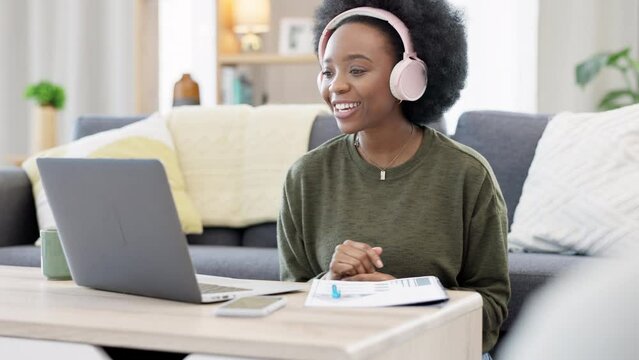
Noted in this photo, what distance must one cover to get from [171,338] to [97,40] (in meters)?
4.20

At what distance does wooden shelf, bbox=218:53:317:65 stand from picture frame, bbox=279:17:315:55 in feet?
0.64

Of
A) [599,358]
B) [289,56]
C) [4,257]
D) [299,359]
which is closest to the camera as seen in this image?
[599,358]

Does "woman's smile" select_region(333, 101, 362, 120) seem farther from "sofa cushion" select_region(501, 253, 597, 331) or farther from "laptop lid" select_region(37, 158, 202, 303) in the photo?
"sofa cushion" select_region(501, 253, 597, 331)

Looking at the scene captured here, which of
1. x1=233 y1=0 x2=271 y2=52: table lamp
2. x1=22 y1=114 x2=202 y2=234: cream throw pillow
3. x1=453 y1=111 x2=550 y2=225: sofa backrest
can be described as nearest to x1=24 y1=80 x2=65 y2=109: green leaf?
x1=233 y1=0 x2=271 y2=52: table lamp

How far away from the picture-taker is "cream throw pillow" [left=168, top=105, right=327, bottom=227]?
3.07 metres

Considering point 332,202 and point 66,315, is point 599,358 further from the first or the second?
point 332,202

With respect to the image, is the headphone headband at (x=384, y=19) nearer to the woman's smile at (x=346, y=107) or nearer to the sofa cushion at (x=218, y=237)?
the woman's smile at (x=346, y=107)

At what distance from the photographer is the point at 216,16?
4387 millimetres

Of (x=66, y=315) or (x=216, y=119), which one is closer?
(x=66, y=315)

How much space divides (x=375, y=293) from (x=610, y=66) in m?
3.19

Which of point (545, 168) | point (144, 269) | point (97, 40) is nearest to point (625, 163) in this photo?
point (545, 168)

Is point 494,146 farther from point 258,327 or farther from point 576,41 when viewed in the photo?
point 258,327

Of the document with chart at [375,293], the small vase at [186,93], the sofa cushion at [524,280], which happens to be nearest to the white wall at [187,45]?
the small vase at [186,93]

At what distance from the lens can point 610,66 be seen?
4.27 m
